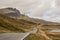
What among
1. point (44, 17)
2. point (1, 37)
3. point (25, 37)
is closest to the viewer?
point (1, 37)

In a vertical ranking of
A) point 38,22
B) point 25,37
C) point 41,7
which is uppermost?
point 41,7

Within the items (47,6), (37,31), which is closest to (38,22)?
(37,31)

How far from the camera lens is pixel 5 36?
35.1 ft

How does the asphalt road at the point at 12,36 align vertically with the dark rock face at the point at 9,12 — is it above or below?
below

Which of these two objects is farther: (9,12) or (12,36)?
(9,12)

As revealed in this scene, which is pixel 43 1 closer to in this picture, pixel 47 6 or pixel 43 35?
pixel 47 6

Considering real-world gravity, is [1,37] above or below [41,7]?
below

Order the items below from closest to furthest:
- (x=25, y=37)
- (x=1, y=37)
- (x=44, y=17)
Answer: (x=1, y=37)
(x=25, y=37)
(x=44, y=17)

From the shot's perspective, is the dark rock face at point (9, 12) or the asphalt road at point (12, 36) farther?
the dark rock face at point (9, 12)

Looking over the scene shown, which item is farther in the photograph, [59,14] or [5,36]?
[59,14]

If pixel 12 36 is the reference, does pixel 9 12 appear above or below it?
above

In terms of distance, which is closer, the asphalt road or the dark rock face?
the asphalt road

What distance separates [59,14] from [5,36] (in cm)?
438

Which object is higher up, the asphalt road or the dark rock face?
the dark rock face
